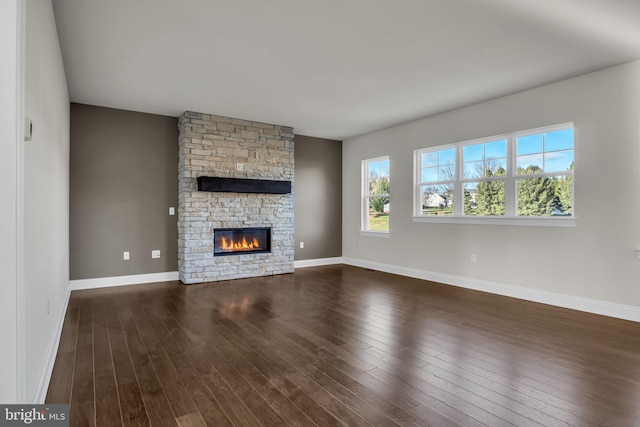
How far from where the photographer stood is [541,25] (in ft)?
9.53

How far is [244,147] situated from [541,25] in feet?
14.5

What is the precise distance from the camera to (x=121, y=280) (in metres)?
5.25

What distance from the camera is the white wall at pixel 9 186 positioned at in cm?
140

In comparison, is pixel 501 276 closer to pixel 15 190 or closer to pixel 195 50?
pixel 195 50

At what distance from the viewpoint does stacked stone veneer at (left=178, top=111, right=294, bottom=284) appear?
17.8 feet

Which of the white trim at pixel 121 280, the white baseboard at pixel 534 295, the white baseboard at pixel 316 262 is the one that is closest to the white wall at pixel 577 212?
the white baseboard at pixel 534 295

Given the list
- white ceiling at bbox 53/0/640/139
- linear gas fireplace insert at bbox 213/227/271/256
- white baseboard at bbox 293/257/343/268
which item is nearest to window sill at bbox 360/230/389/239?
white baseboard at bbox 293/257/343/268

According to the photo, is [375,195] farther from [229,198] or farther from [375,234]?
[229,198]

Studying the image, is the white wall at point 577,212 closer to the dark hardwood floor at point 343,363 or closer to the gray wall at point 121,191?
the dark hardwood floor at point 343,363

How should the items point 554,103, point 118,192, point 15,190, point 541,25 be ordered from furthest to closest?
point 118,192, point 554,103, point 541,25, point 15,190

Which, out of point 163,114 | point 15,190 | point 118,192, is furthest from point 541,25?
point 118,192

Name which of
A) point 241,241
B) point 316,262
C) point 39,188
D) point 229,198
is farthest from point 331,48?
point 316,262

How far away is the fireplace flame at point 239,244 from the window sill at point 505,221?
9.29ft

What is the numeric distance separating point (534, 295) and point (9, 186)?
513 cm
